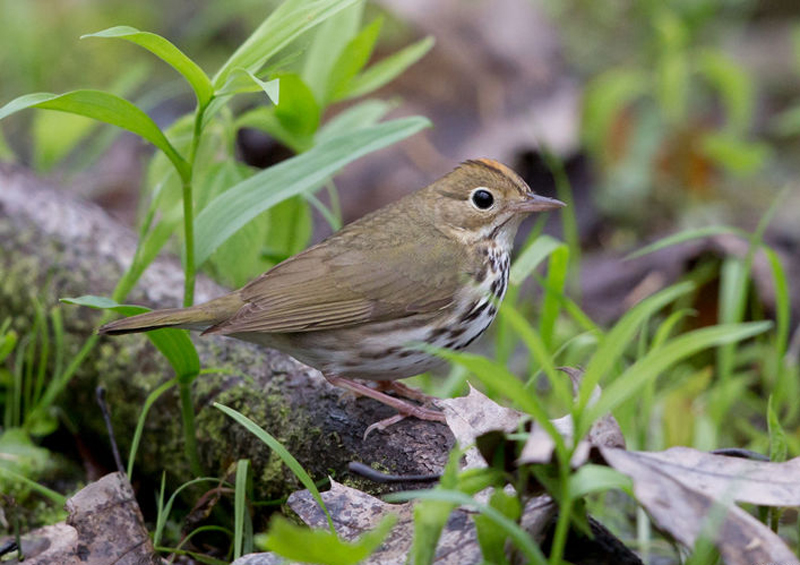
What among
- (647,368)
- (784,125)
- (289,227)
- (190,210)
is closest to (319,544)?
(647,368)

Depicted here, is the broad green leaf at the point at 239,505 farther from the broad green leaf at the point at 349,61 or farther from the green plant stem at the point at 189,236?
the broad green leaf at the point at 349,61

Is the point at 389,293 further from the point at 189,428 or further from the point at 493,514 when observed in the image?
the point at 493,514

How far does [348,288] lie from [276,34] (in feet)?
2.66

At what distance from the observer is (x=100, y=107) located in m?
2.30

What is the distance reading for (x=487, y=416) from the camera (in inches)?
88.2

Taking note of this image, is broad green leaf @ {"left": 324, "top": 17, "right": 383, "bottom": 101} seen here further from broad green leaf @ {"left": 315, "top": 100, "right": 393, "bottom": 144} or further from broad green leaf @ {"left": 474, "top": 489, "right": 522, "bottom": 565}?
broad green leaf @ {"left": 474, "top": 489, "right": 522, "bottom": 565}

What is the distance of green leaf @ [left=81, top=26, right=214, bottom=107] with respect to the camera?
2104 mm

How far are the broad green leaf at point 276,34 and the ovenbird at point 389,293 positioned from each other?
67cm

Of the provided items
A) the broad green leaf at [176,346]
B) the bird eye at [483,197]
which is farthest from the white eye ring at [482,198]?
the broad green leaf at [176,346]

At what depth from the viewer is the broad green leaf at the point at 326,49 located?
3502mm

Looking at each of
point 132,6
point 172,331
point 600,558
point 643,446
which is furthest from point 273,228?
point 132,6

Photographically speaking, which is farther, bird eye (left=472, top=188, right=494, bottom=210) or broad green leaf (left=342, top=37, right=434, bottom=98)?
broad green leaf (left=342, top=37, right=434, bottom=98)

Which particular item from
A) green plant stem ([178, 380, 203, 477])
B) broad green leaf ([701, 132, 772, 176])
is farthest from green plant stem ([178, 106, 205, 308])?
broad green leaf ([701, 132, 772, 176])

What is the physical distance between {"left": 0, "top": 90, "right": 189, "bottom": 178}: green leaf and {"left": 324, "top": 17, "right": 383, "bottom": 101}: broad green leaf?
1126 mm
